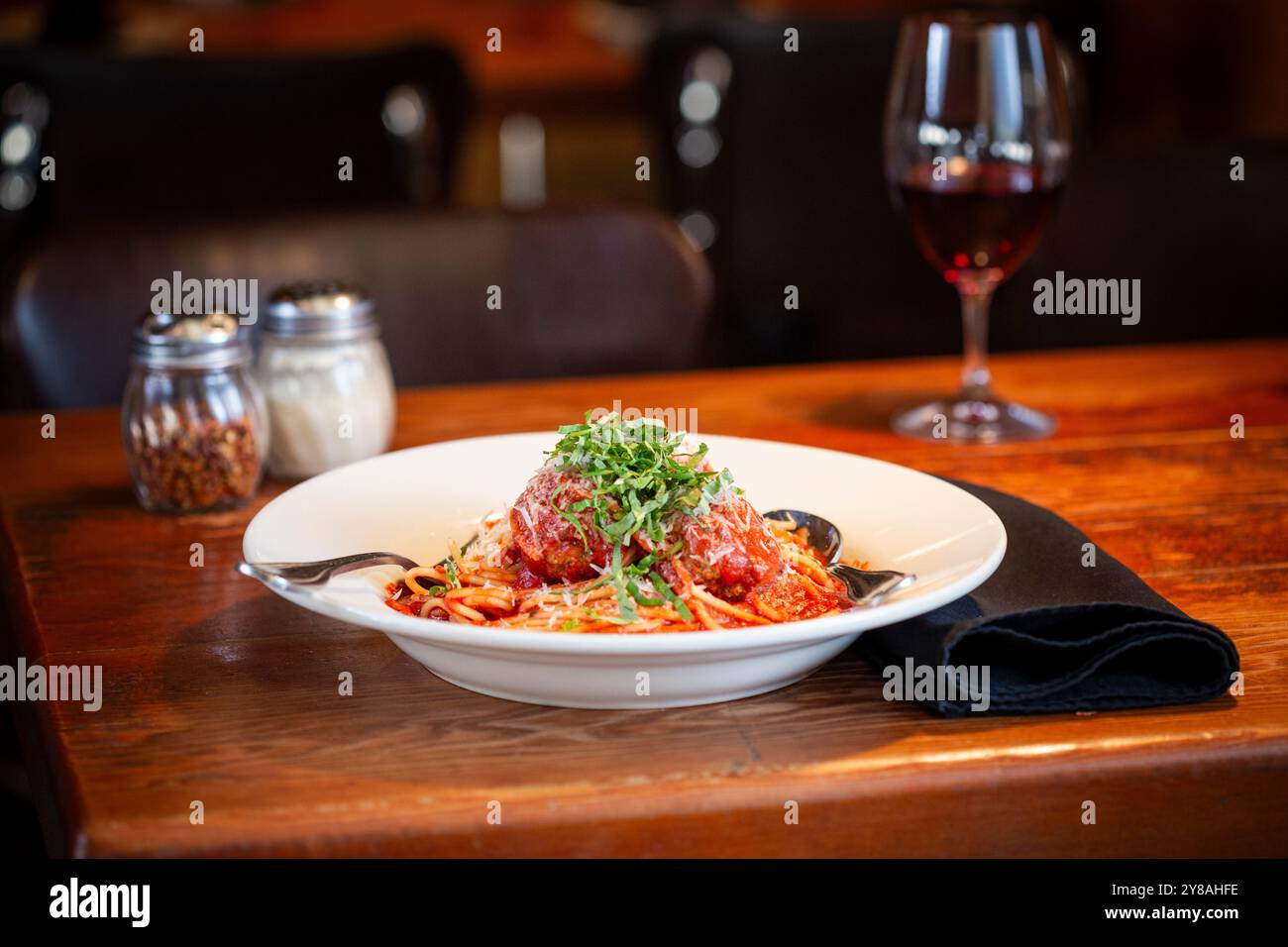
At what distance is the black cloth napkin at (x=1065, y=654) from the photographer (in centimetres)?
81

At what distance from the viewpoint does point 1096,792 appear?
77cm

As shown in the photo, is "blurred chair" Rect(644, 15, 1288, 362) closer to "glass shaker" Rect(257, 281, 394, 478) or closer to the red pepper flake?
"glass shaker" Rect(257, 281, 394, 478)

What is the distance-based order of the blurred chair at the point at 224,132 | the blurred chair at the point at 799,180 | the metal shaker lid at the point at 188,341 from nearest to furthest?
the metal shaker lid at the point at 188,341 < the blurred chair at the point at 224,132 < the blurred chair at the point at 799,180

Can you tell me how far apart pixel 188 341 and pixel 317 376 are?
0.13 m

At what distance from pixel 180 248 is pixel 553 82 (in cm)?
345

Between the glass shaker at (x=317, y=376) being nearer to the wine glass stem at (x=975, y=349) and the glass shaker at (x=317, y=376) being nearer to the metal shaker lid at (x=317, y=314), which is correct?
the metal shaker lid at (x=317, y=314)

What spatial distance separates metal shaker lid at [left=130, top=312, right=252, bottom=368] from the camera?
3.80ft

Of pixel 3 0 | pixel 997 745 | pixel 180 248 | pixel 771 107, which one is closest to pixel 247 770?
pixel 997 745

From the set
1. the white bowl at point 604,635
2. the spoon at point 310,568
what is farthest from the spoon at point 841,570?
the spoon at point 310,568

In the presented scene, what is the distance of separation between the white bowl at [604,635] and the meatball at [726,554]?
63 millimetres

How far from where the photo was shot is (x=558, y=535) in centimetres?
87

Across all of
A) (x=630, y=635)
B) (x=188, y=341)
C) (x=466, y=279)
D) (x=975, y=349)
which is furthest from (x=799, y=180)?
(x=630, y=635)

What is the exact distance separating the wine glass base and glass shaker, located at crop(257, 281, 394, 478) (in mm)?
522

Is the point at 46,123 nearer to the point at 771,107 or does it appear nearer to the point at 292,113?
the point at 292,113
